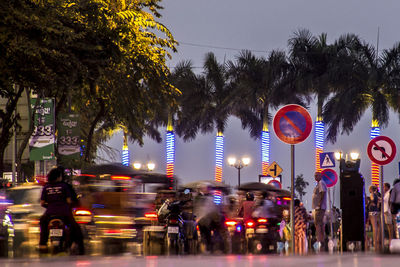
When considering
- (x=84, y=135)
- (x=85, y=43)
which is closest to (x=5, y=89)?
(x=85, y=43)

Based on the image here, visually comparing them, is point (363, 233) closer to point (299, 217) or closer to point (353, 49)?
point (299, 217)

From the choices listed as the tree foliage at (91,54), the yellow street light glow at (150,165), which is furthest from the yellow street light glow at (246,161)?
the tree foliage at (91,54)

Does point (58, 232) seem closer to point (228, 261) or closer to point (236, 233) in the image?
point (228, 261)

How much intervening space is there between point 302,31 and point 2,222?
41.1 metres

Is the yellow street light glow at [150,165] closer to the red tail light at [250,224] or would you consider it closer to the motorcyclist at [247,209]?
the motorcyclist at [247,209]

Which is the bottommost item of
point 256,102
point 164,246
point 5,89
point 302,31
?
point 164,246

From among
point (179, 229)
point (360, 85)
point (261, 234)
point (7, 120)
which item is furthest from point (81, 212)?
point (360, 85)

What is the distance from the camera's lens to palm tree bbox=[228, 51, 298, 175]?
61.5 metres

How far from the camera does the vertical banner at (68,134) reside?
A: 31.6 m

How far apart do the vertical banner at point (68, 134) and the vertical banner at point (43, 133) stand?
2.81ft

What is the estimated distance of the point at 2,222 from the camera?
75.6ft

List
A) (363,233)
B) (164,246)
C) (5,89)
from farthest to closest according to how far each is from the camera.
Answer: (164,246)
(5,89)
(363,233)

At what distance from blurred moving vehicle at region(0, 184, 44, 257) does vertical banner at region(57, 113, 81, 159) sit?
10278 mm

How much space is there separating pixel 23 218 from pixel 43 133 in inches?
433
